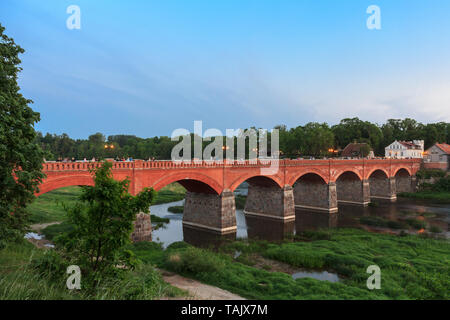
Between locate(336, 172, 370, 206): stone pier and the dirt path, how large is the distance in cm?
3984

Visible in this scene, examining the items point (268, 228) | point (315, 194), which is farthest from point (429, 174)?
point (268, 228)

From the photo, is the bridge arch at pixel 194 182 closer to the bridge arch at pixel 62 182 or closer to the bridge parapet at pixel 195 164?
the bridge parapet at pixel 195 164

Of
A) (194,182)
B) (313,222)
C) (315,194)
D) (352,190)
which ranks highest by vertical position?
(194,182)

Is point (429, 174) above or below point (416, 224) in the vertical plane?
above

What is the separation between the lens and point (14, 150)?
39.0 feet

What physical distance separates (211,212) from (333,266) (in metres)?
14.9

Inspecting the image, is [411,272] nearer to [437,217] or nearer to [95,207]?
[95,207]

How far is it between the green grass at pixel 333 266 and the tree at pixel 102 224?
8597mm

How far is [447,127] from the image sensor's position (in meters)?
94.6

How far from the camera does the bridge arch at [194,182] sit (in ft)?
93.1

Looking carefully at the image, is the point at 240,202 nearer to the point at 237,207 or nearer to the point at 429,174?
the point at 237,207

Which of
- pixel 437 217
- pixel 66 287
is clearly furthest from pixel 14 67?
pixel 437 217

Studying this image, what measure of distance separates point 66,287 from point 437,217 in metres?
45.2

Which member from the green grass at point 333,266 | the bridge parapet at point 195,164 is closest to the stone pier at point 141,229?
the green grass at point 333,266
